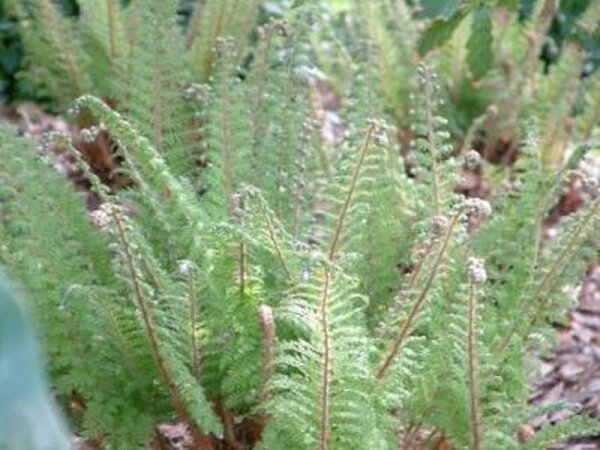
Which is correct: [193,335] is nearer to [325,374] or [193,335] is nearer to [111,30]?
[325,374]

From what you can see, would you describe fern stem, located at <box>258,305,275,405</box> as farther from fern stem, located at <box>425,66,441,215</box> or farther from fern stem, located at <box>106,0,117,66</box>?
fern stem, located at <box>106,0,117,66</box>

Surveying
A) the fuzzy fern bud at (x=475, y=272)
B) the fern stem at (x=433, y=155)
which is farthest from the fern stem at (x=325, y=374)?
the fern stem at (x=433, y=155)

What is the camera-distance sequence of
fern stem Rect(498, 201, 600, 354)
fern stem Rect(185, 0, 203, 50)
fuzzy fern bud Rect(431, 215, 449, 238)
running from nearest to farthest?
fuzzy fern bud Rect(431, 215, 449, 238), fern stem Rect(498, 201, 600, 354), fern stem Rect(185, 0, 203, 50)

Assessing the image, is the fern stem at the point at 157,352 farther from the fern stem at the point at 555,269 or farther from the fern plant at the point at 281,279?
the fern stem at the point at 555,269

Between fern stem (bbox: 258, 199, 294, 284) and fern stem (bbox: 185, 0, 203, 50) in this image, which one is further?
fern stem (bbox: 185, 0, 203, 50)

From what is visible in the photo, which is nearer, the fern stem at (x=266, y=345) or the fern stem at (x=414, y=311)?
the fern stem at (x=266, y=345)

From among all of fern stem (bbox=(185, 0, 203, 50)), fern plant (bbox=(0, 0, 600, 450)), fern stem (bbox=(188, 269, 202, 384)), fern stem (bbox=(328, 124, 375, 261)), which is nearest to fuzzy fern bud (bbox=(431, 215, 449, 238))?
fern plant (bbox=(0, 0, 600, 450))
